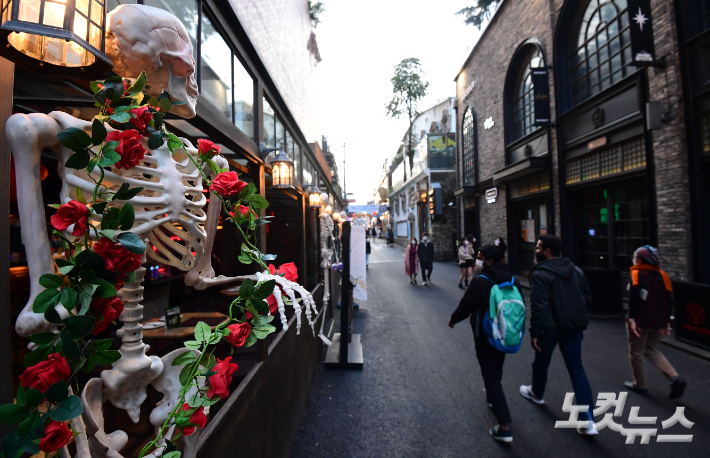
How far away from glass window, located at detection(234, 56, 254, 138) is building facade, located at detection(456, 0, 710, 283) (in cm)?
681

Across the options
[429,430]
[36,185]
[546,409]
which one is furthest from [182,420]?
[546,409]

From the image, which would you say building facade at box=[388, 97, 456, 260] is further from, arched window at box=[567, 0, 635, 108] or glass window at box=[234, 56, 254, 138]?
glass window at box=[234, 56, 254, 138]

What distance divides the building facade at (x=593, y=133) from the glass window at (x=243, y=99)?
681 centimetres

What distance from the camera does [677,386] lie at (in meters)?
3.69

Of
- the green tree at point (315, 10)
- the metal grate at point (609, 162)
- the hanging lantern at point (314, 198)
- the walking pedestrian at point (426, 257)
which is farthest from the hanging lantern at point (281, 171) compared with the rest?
the green tree at point (315, 10)

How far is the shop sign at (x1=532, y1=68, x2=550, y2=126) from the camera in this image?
9688 millimetres

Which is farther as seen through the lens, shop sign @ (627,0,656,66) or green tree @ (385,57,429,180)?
green tree @ (385,57,429,180)

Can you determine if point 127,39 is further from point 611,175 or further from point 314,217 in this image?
point 611,175

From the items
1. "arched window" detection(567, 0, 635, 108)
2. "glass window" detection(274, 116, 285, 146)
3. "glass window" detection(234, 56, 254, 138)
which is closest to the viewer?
"glass window" detection(234, 56, 254, 138)

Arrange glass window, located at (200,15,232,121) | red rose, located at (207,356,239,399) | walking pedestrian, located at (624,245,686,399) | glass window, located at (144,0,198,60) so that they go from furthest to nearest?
walking pedestrian, located at (624,245,686,399), glass window, located at (200,15,232,121), glass window, located at (144,0,198,60), red rose, located at (207,356,239,399)

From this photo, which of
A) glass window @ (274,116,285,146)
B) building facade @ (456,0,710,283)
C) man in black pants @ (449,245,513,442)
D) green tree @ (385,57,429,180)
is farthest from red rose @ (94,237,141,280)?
green tree @ (385,57,429,180)

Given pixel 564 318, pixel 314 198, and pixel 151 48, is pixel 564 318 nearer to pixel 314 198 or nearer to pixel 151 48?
pixel 151 48

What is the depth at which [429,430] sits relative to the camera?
3391 millimetres

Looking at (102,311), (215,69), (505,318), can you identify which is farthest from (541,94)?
(102,311)
